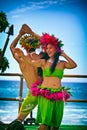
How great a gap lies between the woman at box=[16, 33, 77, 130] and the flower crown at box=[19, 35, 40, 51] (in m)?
0.33

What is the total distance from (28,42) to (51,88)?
0.81 m

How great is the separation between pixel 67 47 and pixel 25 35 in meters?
0.91

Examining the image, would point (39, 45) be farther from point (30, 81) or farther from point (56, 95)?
point (56, 95)

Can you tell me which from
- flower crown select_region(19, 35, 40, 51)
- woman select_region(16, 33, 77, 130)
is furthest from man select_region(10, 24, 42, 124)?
woman select_region(16, 33, 77, 130)

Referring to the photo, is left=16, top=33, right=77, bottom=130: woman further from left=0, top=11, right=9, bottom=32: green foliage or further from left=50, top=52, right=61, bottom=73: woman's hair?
left=0, top=11, right=9, bottom=32: green foliage

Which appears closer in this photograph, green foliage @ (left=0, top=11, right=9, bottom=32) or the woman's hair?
the woman's hair

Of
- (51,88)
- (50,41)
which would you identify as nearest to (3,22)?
(50,41)

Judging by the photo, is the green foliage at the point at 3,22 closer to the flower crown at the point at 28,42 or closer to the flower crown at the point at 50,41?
the flower crown at the point at 28,42

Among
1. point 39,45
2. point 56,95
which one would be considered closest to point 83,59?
point 39,45

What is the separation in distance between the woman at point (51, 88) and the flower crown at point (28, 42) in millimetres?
328

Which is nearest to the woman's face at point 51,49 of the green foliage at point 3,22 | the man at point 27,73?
the man at point 27,73

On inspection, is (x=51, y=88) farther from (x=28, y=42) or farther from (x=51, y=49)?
(x=28, y=42)

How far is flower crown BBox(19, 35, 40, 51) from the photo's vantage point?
360 cm

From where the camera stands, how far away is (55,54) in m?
3.20
